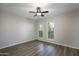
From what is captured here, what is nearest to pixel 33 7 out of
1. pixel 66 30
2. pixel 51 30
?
pixel 51 30

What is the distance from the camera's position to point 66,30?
1.27 m

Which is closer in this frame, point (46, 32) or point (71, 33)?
point (71, 33)

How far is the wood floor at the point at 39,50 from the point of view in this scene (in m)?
1.21

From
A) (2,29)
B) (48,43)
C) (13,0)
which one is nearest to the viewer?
(13,0)

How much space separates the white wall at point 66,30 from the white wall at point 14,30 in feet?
0.92

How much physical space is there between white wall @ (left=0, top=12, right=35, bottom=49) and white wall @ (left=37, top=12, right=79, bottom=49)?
11.1 inches

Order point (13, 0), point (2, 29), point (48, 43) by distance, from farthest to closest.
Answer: point (48, 43)
point (2, 29)
point (13, 0)

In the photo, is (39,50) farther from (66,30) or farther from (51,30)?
(66,30)

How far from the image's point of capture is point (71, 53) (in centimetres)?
120

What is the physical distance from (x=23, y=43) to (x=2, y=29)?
394mm

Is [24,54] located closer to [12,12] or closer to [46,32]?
[46,32]

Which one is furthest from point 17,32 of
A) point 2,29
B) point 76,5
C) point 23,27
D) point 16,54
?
point 76,5

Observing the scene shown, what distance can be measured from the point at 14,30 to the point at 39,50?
0.52 metres

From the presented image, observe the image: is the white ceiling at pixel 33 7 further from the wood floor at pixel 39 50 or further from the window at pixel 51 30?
the wood floor at pixel 39 50
